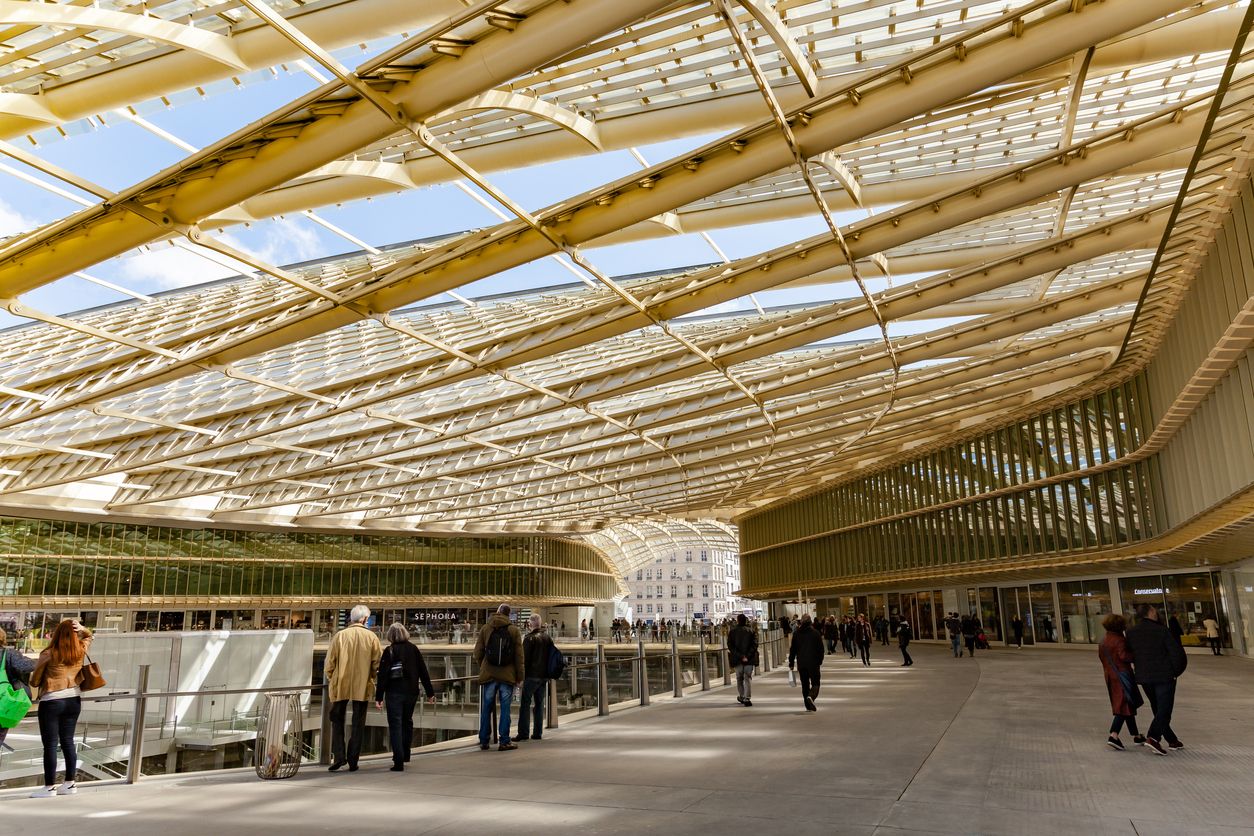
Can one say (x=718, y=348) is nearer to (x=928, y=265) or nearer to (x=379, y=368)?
(x=928, y=265)

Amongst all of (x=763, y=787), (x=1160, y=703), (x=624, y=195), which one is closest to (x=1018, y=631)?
(x=1160, y=703)

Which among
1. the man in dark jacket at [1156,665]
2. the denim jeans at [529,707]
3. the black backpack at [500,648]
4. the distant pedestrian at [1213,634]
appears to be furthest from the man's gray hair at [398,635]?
the distant pedestrian at [1213,634]

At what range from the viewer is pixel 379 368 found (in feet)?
67.1

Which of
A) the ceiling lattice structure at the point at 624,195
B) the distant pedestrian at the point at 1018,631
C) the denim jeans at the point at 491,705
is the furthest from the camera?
the distant pedestrian at the point at 1018,631

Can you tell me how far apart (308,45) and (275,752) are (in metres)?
6.72

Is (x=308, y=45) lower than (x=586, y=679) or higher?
higher

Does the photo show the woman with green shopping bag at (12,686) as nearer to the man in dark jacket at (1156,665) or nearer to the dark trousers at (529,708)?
the dark trousers at (529,708)

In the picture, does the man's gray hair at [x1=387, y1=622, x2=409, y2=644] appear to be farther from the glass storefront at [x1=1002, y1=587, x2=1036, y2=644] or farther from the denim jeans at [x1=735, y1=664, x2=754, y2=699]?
the glass storefront at [x1=1002, y1=587, x2=1036, y2=644]

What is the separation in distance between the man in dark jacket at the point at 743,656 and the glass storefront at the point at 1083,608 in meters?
22.3

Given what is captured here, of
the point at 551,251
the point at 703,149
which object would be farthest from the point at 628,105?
the point at 551,251

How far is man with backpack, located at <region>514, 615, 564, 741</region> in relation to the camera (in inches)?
412

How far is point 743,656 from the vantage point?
47.7 ft

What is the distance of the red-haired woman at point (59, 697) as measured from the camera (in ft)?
24.7

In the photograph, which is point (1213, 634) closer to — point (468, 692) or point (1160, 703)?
point (1160, 703)
